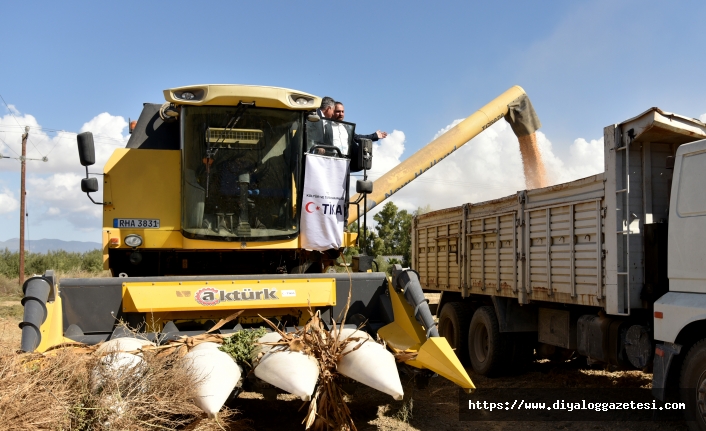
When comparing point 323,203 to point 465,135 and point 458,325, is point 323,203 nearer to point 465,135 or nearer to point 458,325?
point 458,325

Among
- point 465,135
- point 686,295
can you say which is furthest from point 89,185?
point 465,135

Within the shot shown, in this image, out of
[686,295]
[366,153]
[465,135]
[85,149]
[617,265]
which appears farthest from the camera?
[465,135]

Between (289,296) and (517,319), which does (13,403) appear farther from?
(517,319)

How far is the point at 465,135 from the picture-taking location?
1363 centimetres

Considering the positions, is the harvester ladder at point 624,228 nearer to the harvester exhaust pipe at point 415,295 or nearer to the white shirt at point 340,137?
the harvester exhaust pipe at point 415,295

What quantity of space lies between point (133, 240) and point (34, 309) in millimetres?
1458

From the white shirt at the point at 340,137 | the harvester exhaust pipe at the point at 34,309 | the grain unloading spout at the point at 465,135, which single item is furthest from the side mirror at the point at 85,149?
the grain unloading spout at the point at 465,135

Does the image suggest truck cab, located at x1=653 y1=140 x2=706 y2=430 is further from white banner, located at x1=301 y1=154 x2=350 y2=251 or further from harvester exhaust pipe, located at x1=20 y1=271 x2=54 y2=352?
harvester exhaust pipe, located at x1=20 y1=271 x2=54 y2=352

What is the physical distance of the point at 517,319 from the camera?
8953 mm

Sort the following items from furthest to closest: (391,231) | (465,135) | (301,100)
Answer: (391,231) < (465,135) < (301,100)

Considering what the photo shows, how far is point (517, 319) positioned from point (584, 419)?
2196mm

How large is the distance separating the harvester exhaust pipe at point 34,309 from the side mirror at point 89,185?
0.98 m

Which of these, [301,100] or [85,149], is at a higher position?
[301,100]

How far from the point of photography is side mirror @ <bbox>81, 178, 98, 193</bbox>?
6.34 meters
